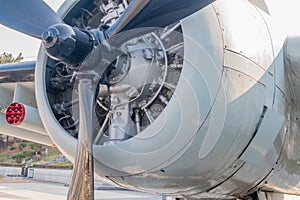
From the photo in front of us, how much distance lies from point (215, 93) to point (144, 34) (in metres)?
0.64

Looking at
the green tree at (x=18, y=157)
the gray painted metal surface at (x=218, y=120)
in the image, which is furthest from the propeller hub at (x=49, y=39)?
the green tree at (x=18, y=157)

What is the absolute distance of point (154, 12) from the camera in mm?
2412

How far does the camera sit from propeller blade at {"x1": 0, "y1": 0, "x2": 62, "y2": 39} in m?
2.89

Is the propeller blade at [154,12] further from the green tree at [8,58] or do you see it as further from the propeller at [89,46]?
the green tree at [8,58]

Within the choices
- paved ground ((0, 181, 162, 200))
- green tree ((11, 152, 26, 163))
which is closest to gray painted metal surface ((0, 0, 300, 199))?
paved ground ((0, 181, 162, 200))

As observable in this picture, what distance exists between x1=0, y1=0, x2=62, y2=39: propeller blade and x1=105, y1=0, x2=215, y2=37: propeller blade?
2.27 feet

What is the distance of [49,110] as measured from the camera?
3.09 m

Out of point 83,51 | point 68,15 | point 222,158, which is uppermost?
point 68,15

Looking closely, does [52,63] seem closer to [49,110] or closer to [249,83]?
[49,110]

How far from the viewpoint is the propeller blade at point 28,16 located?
2892mm

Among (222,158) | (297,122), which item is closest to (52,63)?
(222,158)

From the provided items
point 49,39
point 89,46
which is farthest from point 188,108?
point 49,39

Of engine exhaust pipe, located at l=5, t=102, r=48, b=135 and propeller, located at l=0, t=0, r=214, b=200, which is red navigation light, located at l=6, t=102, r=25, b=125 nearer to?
engine exhaust pipe, located at l=5, t=102, r=48, b=135

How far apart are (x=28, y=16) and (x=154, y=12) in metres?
1.10
